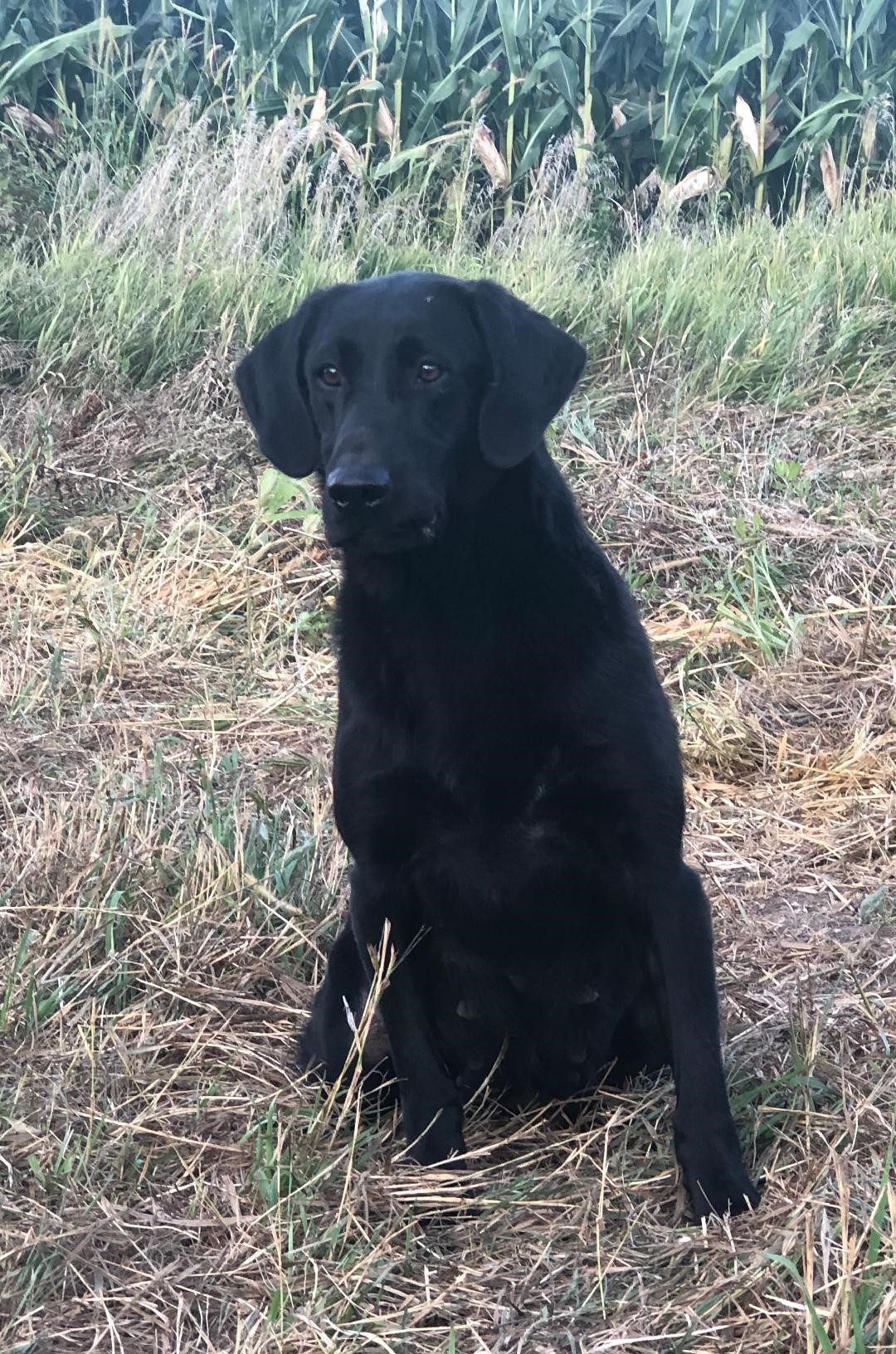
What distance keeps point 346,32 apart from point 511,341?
21.4 feet

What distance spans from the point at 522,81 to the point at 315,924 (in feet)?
18.8

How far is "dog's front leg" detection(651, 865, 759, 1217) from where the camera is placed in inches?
76.7

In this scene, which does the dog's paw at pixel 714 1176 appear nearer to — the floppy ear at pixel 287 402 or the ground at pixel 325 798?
the ground at pixel 325 798

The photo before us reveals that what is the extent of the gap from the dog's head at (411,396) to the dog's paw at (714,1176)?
35.1 inches

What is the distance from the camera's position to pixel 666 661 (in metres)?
3.95

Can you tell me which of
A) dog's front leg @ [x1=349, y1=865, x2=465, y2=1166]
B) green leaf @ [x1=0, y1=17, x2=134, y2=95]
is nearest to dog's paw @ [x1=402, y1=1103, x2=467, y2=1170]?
dog's front leg @ [x1=349, y1=865, x2=465, y2=1166]

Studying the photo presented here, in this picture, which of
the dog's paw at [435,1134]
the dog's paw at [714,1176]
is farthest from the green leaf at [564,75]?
the dog's paw at [714,1176]

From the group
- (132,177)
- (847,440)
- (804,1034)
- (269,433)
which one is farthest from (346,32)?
(804,1034)

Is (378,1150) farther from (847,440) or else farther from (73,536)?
(847,440)

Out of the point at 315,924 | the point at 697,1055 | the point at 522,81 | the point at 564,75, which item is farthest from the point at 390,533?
the point at 564,75

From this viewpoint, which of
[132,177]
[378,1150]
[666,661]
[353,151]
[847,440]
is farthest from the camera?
[353,151]

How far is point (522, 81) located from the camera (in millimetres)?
7379

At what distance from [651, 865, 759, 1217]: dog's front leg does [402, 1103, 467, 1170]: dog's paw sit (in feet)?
1.04

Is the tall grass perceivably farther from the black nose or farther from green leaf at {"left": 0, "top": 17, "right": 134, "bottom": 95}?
the black nose
